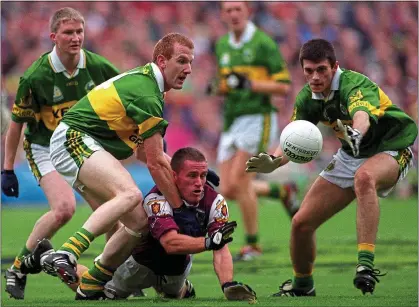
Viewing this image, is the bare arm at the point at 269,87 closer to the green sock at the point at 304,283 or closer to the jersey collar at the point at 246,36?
the jersey collar at the point at 246,36

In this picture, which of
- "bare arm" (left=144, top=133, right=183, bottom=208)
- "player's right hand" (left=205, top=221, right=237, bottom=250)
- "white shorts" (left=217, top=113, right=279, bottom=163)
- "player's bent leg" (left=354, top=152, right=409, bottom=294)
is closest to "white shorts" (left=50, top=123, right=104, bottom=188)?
"bare arm" (left=144, top=133, right=183, bottom=208)

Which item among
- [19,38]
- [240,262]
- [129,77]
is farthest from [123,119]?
[19,38]

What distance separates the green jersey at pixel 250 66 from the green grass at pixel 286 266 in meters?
1.72

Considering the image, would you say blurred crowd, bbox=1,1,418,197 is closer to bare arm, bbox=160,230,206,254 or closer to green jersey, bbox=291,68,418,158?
green jersey, bbox=291,68,418,158

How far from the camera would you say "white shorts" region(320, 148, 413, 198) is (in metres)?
7.67

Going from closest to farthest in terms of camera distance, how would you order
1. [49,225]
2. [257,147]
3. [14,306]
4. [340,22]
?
[14,306] < [49,225] < [257,147] < [340,22]

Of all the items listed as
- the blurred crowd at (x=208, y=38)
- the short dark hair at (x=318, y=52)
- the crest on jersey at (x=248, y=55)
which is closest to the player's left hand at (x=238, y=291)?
the short dark hair at (x=318, y=52)

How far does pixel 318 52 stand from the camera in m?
7.43

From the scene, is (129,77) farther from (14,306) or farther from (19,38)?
(19,38)

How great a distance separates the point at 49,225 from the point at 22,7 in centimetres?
1323

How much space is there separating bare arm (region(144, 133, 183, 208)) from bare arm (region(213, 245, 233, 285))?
1.58ft

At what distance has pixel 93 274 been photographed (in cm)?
725

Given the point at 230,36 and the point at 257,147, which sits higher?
the point at 230,36

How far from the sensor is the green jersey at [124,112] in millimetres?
6879
